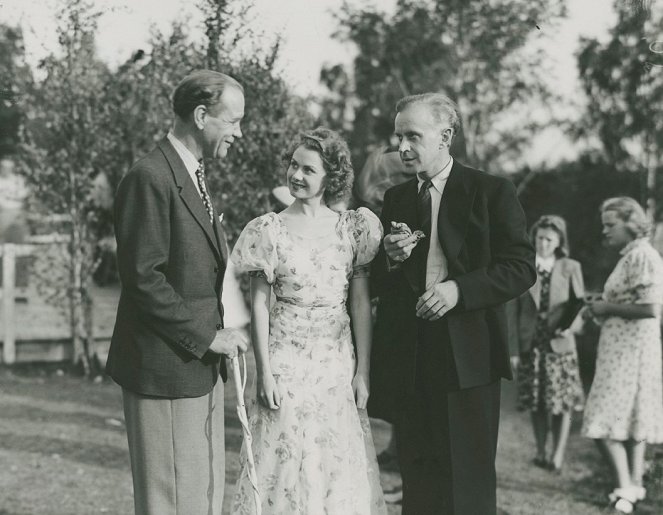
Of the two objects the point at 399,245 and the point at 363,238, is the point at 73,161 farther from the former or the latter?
the point at 399,245

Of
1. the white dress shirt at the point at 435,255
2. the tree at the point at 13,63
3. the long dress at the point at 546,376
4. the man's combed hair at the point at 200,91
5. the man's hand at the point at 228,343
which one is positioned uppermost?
the tree at the point at 13,63

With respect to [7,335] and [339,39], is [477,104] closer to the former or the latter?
[339,39]

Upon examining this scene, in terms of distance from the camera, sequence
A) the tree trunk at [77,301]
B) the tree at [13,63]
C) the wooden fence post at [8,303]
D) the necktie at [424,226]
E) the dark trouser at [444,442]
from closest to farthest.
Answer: the dark trouser at [444,442]
the necktie at [424,226]
the tree at [13,63]
the tree trunk at [77,301]
the wooden fence post at [8,303]

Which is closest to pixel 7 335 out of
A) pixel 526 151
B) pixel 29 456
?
pixel 29 456

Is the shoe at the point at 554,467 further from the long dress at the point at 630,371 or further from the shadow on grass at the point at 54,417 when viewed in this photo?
the shadow on grass at the point at 54,417

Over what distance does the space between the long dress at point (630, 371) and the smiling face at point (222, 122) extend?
3636 mm

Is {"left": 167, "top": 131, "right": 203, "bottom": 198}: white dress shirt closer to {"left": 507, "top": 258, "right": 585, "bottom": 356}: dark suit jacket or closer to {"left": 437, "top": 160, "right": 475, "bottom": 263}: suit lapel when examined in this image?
{"left": 437, "top": 160, "right": 475, "bottom": 263}: suit lapel

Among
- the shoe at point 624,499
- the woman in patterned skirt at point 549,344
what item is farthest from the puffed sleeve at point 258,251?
the woman in patterned skirt at point 549,344

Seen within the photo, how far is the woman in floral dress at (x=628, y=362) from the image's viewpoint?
5906 mm

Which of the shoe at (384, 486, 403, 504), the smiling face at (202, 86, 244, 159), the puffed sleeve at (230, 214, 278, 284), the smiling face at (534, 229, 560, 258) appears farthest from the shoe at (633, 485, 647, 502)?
the smiling face at (202, 86, 244, 159)

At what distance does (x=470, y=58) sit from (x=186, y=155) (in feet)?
55.0

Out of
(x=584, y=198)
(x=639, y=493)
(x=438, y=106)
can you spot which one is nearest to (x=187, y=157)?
(x=438, y=106)

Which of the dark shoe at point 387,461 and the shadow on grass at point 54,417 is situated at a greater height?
the shadow on grass at point 54,417

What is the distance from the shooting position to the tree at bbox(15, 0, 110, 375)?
1092cm
